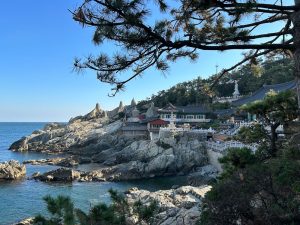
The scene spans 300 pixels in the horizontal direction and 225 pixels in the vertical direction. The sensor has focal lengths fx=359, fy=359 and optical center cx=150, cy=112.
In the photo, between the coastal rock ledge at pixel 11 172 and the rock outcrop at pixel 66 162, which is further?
the rock outcrop at pixel 66 162

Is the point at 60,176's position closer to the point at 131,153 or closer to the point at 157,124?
the point at 131,153

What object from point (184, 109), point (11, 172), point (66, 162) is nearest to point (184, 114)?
point (184, 109)

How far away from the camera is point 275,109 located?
1027cm

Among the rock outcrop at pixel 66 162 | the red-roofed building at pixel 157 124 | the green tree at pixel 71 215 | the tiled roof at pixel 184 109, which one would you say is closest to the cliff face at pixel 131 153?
the rock outcrop at pixel 66 162

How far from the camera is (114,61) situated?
5.27 meters

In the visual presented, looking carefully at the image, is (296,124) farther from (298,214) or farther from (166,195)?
(166,195)

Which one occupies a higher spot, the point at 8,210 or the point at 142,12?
the point at 142,12

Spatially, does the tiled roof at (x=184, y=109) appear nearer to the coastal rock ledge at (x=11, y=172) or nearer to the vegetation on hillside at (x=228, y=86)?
the vegetation on hillside at (x=228, y=86)

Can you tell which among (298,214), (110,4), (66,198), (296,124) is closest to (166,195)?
(296,124)

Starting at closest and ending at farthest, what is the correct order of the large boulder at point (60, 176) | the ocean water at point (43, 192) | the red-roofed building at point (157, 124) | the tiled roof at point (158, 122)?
the ocean water at point (43, 192) < the large boulder at point (60, 176) < the red-roofed building at point (157, 124) < the tiled roof at point (158, 122)

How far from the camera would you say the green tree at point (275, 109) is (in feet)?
32.0

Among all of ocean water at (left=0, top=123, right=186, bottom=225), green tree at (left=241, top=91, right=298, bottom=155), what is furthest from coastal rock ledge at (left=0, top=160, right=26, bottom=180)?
green tree at (left=241, top=91, right=298, bottom=155)

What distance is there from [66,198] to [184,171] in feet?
82.4

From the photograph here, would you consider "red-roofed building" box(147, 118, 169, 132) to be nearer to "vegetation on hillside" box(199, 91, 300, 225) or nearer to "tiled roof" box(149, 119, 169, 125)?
"tiled roof" box(149, 119, 169, 125)
